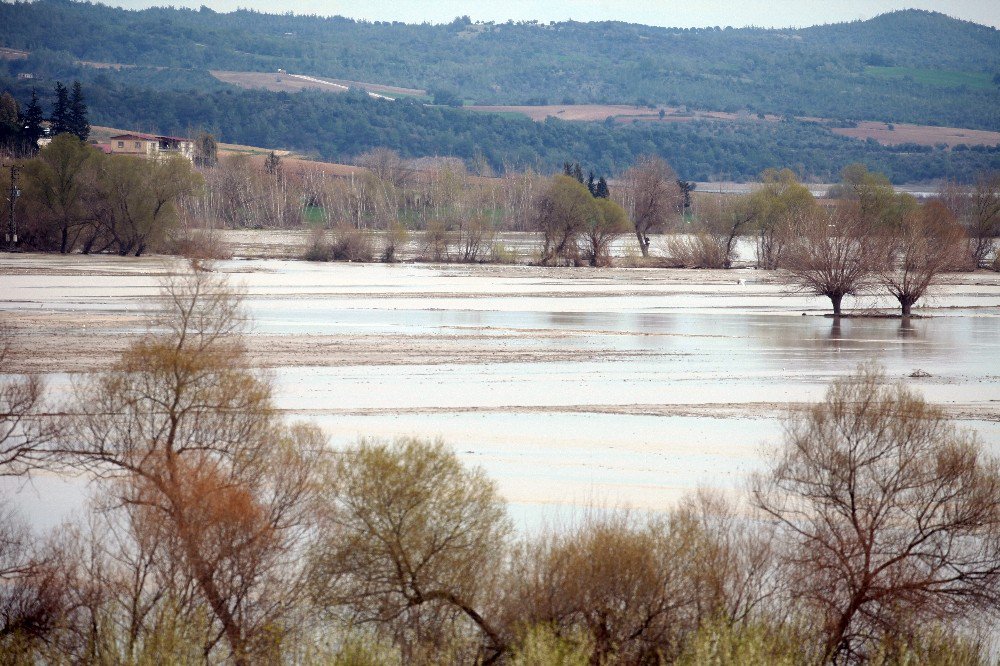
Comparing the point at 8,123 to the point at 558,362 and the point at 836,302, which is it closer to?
the point at 836,302

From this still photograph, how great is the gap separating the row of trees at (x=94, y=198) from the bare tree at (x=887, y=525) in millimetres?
66904

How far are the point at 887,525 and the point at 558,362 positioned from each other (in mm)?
19210

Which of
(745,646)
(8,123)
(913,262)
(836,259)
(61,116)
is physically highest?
(61,116)

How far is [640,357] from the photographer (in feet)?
119

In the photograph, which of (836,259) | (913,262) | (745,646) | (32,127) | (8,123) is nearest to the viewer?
(745,646)

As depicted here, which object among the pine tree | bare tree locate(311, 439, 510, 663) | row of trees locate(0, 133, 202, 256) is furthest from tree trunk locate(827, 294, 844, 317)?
Answer: the pine tree

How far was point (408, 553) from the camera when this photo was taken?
14422 millimetres

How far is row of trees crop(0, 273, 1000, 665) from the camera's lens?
13875mm

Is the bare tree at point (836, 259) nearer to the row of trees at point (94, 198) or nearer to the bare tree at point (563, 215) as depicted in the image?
the bare tree at point (563, 215)

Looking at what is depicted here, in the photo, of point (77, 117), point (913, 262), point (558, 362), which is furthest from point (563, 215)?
point (77, 117)

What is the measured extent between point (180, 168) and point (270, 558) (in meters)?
68.6

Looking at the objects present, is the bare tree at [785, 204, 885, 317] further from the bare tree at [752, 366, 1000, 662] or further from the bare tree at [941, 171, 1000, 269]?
the bare tree at [941, 171, 1000, 269]

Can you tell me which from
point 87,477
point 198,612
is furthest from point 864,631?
point 87,477

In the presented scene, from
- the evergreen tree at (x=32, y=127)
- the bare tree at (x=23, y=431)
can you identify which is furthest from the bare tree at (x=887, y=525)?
the evergreen tree at (x=32, y=127)
